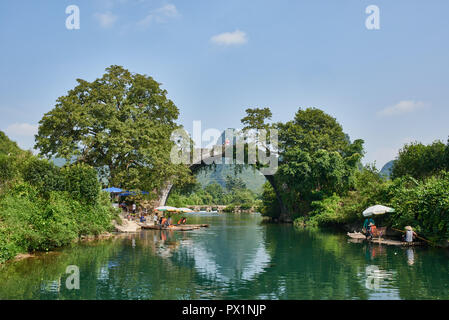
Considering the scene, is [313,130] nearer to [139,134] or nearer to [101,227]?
[139,134]

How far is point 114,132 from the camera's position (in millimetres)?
26031

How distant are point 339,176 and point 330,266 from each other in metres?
18.6

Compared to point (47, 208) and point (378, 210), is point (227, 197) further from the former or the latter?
point (47, 208)

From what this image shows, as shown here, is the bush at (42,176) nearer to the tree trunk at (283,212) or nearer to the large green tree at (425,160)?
the large green tree at (425,160)

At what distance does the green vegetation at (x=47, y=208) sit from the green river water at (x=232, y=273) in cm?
67

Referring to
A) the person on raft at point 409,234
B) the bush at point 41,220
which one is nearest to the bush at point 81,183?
the bush at point 41,220

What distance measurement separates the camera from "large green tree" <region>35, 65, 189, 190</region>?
2548cm

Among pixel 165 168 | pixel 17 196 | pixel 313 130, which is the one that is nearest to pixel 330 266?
pixel 17 196

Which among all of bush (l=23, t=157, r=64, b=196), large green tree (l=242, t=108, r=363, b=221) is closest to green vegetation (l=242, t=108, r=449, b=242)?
large green tree (l=242, t=108, r=363, b=221)

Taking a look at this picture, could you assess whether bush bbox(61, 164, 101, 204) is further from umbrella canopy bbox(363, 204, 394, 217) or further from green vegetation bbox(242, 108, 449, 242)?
green vegetation bbox(242, 108, 449, 242)

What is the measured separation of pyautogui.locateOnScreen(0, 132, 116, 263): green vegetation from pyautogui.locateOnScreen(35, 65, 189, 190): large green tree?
3566mm

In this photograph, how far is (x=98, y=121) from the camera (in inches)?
1012

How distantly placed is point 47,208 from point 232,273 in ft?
27.4
